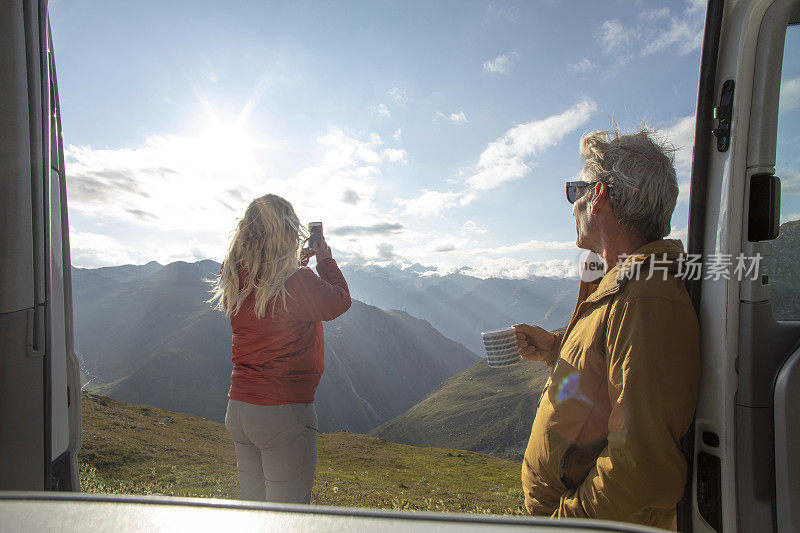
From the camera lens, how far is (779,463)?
2000mm

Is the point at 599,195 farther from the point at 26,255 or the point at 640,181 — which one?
the point at 26,255

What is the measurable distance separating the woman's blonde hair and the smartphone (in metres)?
0.20

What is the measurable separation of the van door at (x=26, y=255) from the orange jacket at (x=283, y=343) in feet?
4.44

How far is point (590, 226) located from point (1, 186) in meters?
3.18

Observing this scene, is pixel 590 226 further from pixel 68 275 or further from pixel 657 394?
pixel 68 275

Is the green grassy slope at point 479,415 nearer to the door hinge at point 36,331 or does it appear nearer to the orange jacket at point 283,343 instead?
the orange jacket at point 283,343

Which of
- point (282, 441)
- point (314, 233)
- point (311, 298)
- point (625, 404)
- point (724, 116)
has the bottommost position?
point (282, 441)

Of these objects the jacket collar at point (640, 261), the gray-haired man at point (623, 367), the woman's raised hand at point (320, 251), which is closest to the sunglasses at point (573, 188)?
the gray-haired man at point (623, 367)

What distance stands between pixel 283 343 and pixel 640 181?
2832 millimetres

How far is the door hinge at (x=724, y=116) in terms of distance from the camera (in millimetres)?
2113

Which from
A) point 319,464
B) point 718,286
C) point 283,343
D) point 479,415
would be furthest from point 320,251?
point 479,415

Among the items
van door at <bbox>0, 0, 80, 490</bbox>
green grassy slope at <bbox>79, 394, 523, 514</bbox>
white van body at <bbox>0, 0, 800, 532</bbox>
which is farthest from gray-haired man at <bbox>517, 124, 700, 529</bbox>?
green grassy slope at <bbox>79, 394, 523, 514</bbox>

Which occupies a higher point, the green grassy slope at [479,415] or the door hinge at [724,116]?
the door hinge at [724,116]

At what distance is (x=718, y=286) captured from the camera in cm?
213
